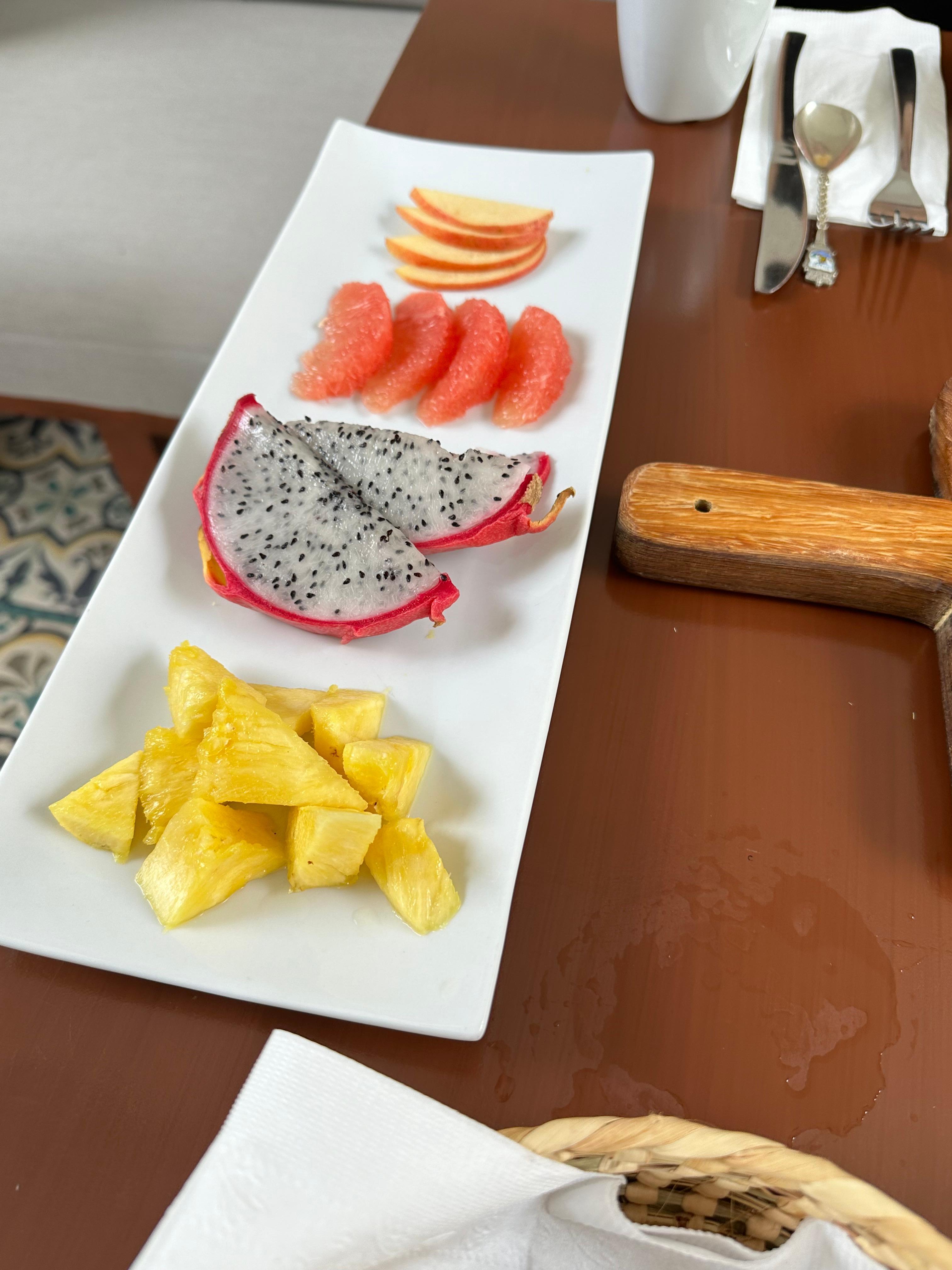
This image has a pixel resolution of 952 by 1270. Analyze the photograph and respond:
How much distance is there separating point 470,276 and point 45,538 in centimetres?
133

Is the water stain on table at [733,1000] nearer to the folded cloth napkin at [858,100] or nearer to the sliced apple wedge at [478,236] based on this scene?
the sliced apple wedge at [478,236]

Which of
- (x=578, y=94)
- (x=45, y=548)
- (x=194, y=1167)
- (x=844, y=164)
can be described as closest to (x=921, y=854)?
(x=194, y=1167)

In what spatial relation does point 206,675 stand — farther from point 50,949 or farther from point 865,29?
point 865,29

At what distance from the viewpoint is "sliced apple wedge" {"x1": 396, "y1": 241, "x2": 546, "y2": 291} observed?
123 cm

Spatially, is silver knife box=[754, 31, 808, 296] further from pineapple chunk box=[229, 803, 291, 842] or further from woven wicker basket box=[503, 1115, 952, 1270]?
woven wicker basket box=[503, 1115, 952, 1270]

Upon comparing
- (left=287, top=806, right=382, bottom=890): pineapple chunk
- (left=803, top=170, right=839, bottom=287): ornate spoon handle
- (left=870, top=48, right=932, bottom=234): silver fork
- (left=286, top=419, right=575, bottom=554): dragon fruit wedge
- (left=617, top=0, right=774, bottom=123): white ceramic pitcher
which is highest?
(left=617, top=0, right=774, bottom=123): white ceramic pitcher

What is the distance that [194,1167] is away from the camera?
0.62 meters

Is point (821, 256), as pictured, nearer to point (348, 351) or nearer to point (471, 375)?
point (471, 375)

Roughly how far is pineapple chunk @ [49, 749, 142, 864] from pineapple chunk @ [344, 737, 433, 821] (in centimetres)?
18

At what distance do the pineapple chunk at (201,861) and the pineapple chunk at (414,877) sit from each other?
0.27 ft

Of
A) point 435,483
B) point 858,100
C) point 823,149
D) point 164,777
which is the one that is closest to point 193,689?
point 164,777

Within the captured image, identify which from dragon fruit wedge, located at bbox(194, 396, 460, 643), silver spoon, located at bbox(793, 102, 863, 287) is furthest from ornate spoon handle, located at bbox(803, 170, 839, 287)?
dragon fruit wedge, located at bbox(194, 396, 460, 643)

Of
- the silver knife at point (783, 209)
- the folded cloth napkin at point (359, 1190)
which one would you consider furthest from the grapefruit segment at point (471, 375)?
the folded cloth napkin at point (359, 1190)

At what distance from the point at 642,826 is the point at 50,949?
48cm
